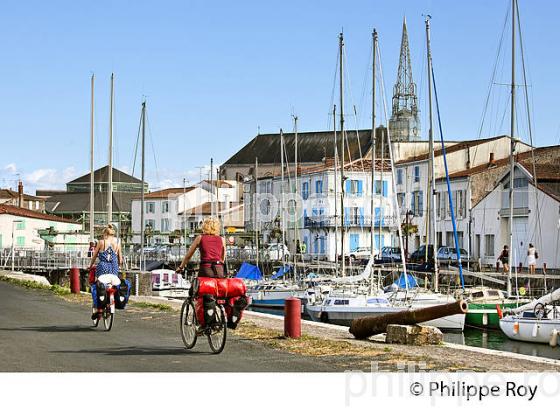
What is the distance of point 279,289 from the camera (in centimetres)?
6056

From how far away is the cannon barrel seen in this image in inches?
725

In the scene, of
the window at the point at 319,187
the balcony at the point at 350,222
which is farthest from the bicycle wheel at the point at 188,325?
the window at the point at 319,187

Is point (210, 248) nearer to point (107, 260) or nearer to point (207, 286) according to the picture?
point (207, 286)

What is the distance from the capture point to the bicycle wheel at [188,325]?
53.3 ft

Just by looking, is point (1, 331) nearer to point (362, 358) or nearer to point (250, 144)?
point (362, 358)

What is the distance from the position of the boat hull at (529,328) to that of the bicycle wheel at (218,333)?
77.4 feet

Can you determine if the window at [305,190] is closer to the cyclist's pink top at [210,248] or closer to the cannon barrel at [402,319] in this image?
the cannon barrel at [402,319]

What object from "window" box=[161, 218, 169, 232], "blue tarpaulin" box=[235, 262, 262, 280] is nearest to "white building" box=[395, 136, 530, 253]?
"blue tarpaulin" box=[235, 262, 262, 280]

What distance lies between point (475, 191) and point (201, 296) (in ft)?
207

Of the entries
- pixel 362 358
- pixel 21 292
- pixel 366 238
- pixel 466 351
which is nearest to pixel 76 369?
pixel 362 358

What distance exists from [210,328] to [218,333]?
0.49 ft

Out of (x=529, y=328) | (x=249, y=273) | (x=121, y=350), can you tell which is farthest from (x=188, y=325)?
(x=249, y=273)

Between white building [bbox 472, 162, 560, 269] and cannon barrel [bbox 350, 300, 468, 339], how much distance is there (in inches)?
1512

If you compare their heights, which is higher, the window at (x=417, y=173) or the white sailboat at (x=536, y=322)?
the window at (x=417, y=173)
